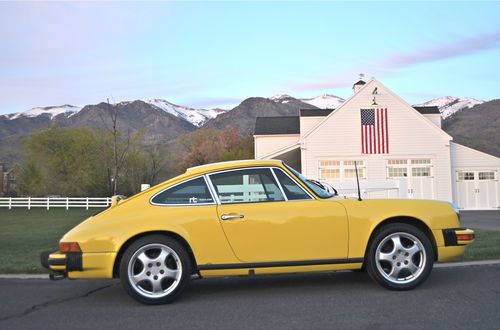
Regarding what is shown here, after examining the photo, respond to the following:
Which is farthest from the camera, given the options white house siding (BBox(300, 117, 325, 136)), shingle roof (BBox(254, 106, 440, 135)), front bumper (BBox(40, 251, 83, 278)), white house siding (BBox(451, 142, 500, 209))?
shingle roof (BBox(254, 106, 440, 135))

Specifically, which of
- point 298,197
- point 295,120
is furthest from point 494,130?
point 298,197

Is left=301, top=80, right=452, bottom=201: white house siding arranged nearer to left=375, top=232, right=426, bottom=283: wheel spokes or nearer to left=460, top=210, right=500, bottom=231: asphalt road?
left=460, top=210, right=500, bottom=231: asphalt road

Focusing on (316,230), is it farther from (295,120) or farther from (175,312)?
(295,120)

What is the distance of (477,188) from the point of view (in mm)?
26891

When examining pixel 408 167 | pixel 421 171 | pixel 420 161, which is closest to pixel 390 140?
pixel 408 167

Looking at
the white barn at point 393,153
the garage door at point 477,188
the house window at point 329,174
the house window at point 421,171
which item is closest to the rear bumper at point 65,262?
the white barn at point 393,153

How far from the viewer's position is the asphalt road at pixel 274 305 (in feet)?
14.8

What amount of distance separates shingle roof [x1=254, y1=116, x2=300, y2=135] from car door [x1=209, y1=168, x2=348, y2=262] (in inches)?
1024

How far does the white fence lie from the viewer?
38281mm

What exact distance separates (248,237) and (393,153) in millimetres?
22388

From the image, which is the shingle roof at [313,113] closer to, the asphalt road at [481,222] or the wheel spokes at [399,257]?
the asphalt road at [481,222]

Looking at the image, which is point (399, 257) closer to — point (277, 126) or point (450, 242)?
point (450, 242)

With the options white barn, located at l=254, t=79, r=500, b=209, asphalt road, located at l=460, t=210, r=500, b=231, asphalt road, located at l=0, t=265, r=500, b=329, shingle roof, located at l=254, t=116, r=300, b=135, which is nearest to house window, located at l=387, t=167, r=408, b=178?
white barn, located at l=254, t=79, r=500, b=209

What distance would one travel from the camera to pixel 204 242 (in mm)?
5270
